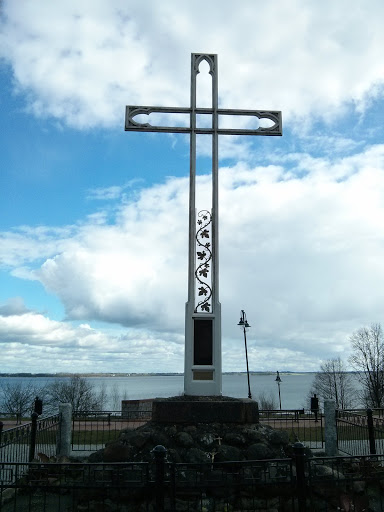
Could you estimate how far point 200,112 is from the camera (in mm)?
11727

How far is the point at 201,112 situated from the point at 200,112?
0.02 m

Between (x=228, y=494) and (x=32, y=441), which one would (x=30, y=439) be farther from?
(x=228, y=494)

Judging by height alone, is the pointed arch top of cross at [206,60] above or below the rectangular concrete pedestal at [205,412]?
above

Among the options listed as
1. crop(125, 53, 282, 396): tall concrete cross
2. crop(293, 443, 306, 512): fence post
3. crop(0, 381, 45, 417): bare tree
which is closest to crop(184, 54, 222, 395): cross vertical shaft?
crop(125, 53, 282, 396): tall concrete cross

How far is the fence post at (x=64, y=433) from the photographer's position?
11.8 metres

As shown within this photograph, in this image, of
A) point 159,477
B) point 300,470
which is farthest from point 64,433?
point 300,470

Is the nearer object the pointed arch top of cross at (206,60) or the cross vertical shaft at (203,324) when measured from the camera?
the cross vertical shaft at (203,324)

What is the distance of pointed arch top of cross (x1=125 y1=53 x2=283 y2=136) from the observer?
37.9 ft

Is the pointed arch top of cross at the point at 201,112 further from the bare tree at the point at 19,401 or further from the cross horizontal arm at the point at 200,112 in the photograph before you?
the bare tree at the point at 19,401

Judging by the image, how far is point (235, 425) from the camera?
364 inches

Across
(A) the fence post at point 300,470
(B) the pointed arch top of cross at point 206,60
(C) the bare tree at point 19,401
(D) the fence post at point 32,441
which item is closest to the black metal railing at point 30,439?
(D) the fence post at point 32,441

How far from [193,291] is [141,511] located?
4.44m

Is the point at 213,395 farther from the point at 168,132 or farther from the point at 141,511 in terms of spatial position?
the point at 168,132

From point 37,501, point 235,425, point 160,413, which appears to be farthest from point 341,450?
point 37,501
